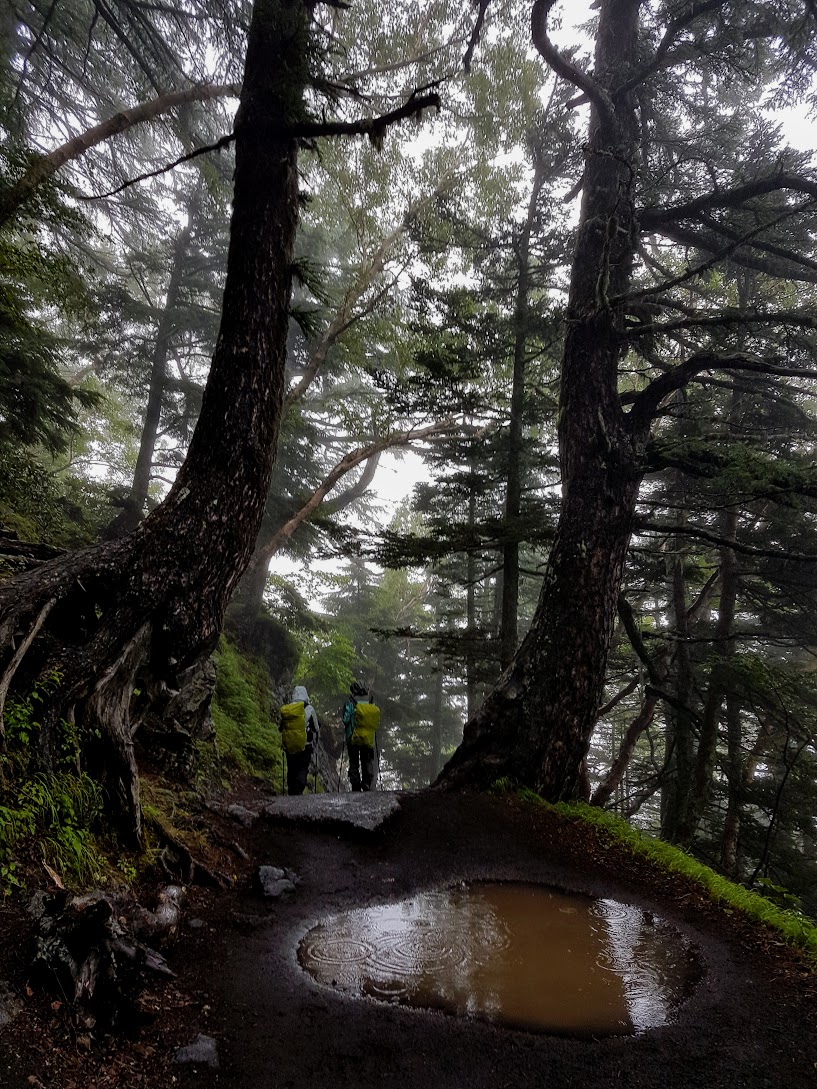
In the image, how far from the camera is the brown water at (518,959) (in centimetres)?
316

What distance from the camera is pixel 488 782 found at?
7.51m

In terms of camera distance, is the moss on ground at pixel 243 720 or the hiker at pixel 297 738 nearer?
the hiker at pixel 297 738

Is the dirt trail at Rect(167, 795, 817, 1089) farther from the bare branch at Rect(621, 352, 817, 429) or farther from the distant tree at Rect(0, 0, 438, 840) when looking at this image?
the bare branch at Rect(621, 352, 817, 429)

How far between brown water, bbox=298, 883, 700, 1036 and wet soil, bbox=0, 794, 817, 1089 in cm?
14

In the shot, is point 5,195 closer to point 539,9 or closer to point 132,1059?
point 539,9

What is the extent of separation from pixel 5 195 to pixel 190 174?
1464cm

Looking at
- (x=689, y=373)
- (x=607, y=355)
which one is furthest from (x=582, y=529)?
(x=607, y=355)

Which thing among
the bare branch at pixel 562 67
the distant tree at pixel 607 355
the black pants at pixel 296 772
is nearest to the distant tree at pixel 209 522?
the bare branch at pixel 562 67

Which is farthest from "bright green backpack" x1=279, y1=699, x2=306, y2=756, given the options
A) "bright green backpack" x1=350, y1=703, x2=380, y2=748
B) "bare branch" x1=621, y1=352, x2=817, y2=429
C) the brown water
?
"bare branch" x1=621, y1=352, x2=817, y2=429

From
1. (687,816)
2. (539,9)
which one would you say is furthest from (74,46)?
(687,816)

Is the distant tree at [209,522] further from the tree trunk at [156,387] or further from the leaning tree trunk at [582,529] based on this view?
the tree trunk at [156,387]

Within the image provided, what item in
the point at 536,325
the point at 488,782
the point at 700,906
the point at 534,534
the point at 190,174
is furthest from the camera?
the point at 190,174

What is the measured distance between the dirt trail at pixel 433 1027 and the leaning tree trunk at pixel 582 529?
2.47 m

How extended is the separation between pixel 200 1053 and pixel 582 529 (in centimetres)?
662
